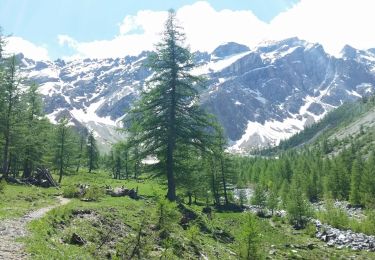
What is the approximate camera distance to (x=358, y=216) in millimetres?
62906

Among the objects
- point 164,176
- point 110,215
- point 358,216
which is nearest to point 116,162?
point 358,216

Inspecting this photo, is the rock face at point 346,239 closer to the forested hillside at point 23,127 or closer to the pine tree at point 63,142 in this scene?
the forested hillside at point 23,127

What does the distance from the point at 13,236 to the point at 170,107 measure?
2094 centimetres

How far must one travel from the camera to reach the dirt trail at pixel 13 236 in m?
14.0

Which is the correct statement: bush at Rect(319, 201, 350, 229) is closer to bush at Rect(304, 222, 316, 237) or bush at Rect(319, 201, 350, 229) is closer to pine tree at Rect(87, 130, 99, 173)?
bush at Rect(304, 222, 316, 237)

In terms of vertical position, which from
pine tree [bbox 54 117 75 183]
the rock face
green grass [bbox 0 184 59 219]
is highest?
pine tree [bbox 54 117 75 183]

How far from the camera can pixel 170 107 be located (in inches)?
1398

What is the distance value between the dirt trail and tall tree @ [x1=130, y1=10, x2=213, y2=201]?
15187 millimetres

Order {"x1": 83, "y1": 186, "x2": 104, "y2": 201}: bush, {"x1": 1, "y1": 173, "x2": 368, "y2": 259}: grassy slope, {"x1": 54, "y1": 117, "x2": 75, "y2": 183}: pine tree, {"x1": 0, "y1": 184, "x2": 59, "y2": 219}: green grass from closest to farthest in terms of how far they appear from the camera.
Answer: {"x1": 1, "y1": 173, "x2": 368, "y2": 259}: grassy slope, {"x1": 0, "y1": 184, "x2": 59, "y2": 219}: green grass, {"x1": 83, "y1": 186, "x2": 104, "y2": 201}: bush, {"x1": 54, "y1": 117, "x2": 75, "y2": 183}: pine tree

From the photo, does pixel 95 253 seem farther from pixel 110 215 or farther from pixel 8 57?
pixel 8 57

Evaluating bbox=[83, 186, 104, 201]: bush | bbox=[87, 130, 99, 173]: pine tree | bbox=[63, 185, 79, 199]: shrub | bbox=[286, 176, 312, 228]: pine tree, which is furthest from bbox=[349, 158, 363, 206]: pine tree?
bbox=[87, 130, 99, 173]: pine tree

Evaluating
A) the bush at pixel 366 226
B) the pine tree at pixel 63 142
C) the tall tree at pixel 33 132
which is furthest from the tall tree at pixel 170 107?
the pine tree at pixel 63 142

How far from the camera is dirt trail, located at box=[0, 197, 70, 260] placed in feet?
45.8

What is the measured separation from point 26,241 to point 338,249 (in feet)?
96.7
